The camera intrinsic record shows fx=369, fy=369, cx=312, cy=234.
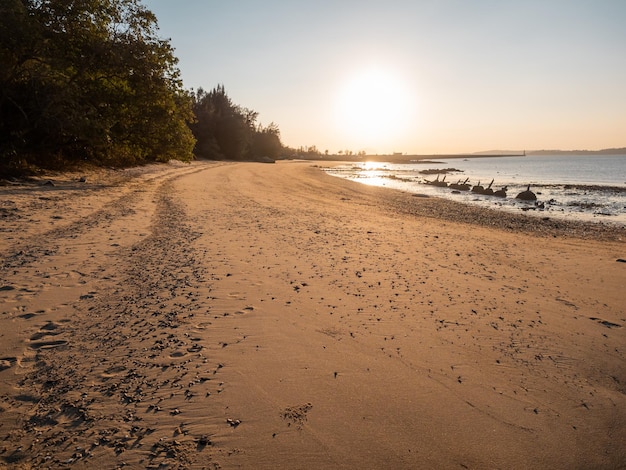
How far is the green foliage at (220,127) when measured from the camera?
201ft

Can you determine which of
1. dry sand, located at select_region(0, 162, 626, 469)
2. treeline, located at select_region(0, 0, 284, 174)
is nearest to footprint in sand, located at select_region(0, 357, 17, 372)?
dry sand, located at select_region(0, 162, 626, 469)

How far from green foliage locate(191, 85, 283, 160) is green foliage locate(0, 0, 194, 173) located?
39.8m

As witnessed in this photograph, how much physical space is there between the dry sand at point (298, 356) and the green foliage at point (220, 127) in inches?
2190

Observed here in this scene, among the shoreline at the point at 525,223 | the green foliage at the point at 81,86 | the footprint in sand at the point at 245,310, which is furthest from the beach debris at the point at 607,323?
the green foliage at the point at 81,86

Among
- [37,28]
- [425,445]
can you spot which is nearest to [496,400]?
[425,445]

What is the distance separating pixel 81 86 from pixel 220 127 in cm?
4860

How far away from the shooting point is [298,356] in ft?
13.8

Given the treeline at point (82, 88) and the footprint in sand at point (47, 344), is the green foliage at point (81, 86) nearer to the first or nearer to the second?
the treeline at point (82, 88)

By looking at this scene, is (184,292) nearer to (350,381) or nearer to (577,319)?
A: (350,381)

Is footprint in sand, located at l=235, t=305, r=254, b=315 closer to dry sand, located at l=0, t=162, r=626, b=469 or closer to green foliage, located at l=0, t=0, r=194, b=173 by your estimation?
dry sand, located at l=0, t=162, r=626, b=469

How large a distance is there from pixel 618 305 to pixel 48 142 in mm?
23606

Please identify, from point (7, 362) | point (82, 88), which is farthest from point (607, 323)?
point (82, 88)

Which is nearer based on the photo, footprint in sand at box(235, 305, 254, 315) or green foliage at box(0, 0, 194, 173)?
footprint in sand at box(235, 305, 254, 315)

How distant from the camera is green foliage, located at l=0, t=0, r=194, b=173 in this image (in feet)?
53.9
